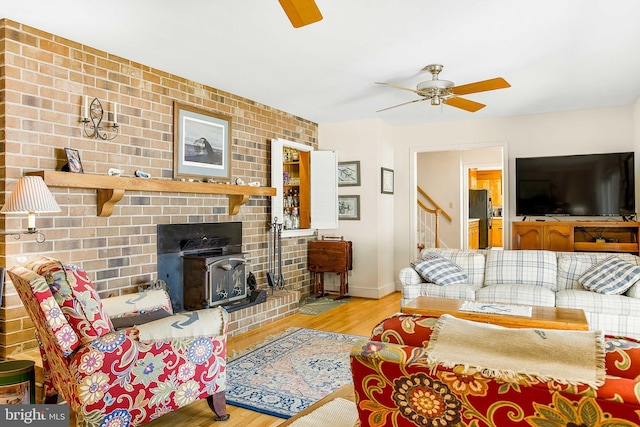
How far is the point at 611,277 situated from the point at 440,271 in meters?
1.41

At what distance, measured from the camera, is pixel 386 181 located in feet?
A: 21.0

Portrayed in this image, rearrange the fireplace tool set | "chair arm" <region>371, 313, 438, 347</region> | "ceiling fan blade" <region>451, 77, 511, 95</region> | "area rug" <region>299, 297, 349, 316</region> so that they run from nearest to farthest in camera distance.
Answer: "chair arm" <region>371, 313, 438, 347</region>, "ceiling fan blade" <region>451, 77, 511, 95</region>, "area rug" <region>299, 297, 349, 316</region>, the fireplace tool set

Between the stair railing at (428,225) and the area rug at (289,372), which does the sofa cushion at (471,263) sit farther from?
the stair railing at (428,225)

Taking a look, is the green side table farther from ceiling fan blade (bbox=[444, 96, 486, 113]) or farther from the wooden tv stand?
the wooden tv stand

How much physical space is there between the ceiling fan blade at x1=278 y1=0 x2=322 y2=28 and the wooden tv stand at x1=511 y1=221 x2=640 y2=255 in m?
4.35

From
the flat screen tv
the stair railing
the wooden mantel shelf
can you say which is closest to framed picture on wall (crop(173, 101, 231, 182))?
the wooden mantel shelf

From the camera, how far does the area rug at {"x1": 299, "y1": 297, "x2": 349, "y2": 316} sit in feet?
17.2

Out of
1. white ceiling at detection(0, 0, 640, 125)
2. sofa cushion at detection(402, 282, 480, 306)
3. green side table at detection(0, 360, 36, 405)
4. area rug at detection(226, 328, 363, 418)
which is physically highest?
white ceiling at detection(0, 0, 640, 125)

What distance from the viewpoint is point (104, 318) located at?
6.91ft

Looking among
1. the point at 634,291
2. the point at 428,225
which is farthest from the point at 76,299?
the point at 428,225

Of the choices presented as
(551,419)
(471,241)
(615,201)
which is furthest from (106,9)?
(471,241)

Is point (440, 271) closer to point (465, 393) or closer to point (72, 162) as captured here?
point (72, 162)

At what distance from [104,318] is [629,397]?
2023mm

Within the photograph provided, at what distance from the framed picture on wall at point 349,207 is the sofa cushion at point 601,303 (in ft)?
9.72
